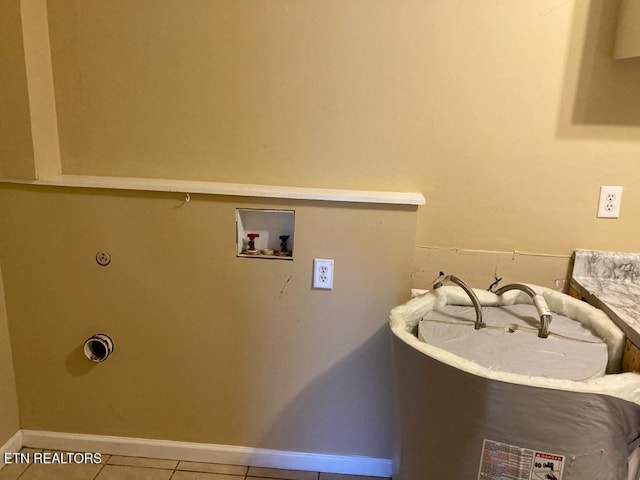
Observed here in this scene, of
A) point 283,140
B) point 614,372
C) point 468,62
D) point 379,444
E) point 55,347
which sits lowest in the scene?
point 379,444

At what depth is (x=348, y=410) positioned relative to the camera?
1806 mm

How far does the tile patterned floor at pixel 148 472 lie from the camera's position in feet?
5.88

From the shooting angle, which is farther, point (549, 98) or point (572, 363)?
point (549, 98)

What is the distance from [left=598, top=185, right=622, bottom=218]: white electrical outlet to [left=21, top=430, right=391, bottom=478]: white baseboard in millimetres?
1156

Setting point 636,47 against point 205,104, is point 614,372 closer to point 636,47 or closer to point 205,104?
point 636,47

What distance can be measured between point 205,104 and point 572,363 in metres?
1.34

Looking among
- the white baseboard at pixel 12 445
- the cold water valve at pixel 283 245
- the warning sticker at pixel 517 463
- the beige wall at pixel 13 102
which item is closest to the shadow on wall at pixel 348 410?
the cold water valve at pixel 283 245

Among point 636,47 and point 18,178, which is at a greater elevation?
point 636,47

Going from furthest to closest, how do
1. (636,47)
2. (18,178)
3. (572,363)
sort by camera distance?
(18,178) → (636,47) → (572,363)

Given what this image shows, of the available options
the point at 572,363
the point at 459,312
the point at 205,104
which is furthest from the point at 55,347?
the point at 572,363

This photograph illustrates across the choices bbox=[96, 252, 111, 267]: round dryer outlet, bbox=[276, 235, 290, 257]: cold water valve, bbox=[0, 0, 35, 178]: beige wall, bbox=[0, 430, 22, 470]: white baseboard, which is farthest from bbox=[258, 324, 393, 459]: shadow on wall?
bbox=[0, 0, 35, 178]: beige wall

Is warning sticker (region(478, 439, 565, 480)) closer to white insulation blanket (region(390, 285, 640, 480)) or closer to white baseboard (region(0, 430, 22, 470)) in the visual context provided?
white insulation blanket (region(390, 285, 640, 480))

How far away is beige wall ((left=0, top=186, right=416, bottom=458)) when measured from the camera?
1.67m

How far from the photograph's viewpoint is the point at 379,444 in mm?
1828
